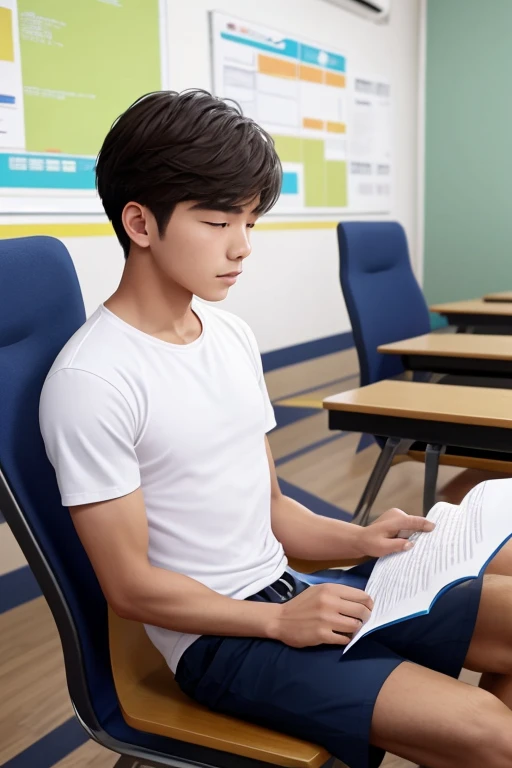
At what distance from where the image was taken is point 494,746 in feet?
2.55

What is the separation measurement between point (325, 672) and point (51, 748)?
996mm

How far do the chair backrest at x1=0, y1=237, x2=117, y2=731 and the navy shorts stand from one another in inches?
4.5

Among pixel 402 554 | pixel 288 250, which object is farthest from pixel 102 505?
pixel 288 250

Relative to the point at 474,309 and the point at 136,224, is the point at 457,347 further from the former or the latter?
the point at 136,224

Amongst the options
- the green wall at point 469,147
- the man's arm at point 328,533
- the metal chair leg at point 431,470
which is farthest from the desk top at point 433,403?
the green wall at point 469,147

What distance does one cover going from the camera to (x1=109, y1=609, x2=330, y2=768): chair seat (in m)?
0.84

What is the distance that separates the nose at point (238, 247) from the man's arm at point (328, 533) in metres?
0.27

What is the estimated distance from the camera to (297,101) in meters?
3.86

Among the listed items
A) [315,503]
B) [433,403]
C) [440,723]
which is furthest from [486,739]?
[315,503]

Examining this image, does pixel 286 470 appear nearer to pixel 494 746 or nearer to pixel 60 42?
pixel 60 42

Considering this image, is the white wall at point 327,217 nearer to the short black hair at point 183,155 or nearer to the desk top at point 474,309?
the desk top at point 474,309

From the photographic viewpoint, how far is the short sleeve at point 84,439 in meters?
0.84

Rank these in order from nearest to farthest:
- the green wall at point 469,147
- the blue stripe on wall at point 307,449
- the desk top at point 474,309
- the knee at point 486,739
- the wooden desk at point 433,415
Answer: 1. the knee at point 486,739
2. the wooden desk at point 433,415
3. the desk top at point 474,309
4. the blue stripe on wall at point 307,449
5. the green wall at point 469,147

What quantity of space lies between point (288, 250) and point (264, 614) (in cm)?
314
